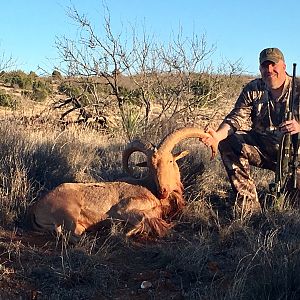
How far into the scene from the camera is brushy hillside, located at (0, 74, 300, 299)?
4680 millimetres

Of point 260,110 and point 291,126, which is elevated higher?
point 260,110

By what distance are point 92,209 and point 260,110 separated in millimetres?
2766

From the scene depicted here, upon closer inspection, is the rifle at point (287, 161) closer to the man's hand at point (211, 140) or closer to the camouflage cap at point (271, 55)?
the camouflage cap at point (271, 55)

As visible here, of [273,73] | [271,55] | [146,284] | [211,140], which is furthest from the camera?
[273,73]

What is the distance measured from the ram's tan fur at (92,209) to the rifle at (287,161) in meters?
1.53

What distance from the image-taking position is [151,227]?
21.3ft

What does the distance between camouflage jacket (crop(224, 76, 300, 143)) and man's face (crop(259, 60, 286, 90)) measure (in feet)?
0.47

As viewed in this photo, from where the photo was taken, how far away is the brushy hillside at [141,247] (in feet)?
15.4

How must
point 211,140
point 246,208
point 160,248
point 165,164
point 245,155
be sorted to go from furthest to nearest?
point 245,155 → point 211,140 → point 165,164 → point 246,208 → point 160,248

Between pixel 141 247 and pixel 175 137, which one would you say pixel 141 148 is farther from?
pixel 141 247

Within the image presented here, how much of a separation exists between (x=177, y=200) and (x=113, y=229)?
1.13 m

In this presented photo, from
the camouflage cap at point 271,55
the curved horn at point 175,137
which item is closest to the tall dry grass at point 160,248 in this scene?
the curved horn at point 175,137

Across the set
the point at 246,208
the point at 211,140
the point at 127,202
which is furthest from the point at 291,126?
the point at 127,202

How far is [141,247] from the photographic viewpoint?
604 cm
